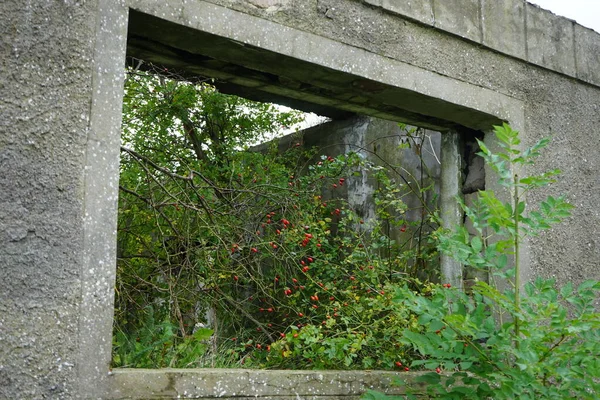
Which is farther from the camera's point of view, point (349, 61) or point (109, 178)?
point (349, 61)

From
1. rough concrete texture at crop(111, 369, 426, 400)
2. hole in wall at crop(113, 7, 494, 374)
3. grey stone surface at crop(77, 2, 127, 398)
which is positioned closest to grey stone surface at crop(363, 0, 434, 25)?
hole in wall at crop(113, 7, 494, 374)

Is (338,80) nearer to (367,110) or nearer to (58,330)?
(367,110)

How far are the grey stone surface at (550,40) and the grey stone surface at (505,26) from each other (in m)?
0.06

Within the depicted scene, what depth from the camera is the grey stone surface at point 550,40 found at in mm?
4051

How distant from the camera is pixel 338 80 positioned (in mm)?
3361

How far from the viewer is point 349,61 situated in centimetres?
325

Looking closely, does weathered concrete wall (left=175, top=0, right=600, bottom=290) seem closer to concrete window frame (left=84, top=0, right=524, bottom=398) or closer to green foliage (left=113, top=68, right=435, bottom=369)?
concrete window frame (left=84, top=0, right=524, bottom=398)

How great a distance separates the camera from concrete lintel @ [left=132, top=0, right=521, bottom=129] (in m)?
2.78

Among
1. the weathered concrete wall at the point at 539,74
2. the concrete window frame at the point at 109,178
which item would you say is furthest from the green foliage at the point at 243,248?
the weathered concrete wall at the point at 539,74

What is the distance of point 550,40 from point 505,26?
1.24 ft

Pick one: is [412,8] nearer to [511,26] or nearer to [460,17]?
[460,17]

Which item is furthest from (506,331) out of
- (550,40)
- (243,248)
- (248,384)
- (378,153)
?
(378,153)

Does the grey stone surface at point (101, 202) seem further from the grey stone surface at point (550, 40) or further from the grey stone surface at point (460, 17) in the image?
the grey stone surface at point (550, 40)

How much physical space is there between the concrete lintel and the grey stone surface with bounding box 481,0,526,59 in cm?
26
